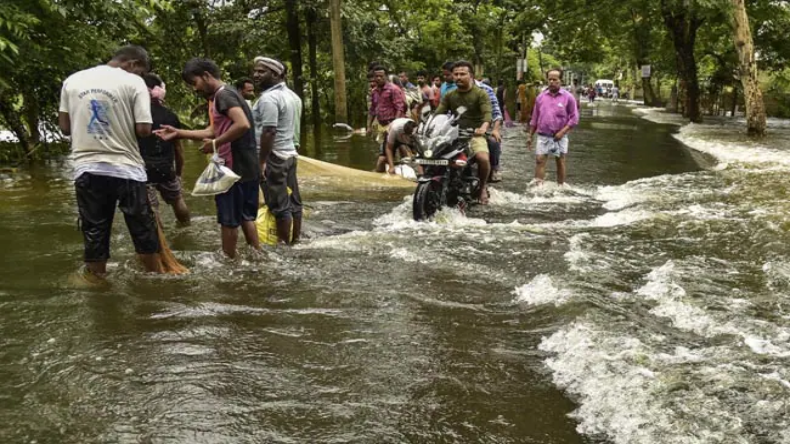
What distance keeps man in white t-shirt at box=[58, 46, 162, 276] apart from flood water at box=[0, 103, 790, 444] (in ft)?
1.75

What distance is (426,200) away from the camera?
7.62 metres

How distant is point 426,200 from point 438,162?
0.47 metres

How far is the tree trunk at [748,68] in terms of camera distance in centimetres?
1753

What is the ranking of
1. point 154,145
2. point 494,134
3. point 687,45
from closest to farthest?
point 154,145 → point 494,134 → point 687,45

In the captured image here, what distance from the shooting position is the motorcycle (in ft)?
25.0

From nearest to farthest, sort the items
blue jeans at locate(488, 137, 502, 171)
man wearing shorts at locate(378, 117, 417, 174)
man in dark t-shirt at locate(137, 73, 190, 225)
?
man in dark t-shirt at locate(137, 73, 190, 225) < blue jeans at locate(488, 137, 502, 171) < man wearing shorts at locate(378, 117, 417, 174)

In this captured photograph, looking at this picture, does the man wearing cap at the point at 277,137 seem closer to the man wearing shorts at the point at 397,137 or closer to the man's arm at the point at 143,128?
the man's arm at the point at 143,128

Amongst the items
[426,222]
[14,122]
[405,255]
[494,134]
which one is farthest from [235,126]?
[14,122]

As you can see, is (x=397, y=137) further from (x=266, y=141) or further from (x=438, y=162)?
(x=266, y=141)

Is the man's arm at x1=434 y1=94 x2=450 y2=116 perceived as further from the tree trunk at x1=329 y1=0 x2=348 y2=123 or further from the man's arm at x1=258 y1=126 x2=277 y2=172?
the tree trunk at x1=329 y1=0 x2=348 y2=123

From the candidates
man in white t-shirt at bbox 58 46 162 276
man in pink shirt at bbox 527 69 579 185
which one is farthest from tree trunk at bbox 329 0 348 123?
man in white t-shirt at bbox 58 46 162 276

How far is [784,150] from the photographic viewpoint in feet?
49.9

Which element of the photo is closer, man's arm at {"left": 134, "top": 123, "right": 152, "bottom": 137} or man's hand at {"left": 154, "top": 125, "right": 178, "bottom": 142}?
man's arm at {"left": 134, "top": 123, "right": 152, "bottom": 137}

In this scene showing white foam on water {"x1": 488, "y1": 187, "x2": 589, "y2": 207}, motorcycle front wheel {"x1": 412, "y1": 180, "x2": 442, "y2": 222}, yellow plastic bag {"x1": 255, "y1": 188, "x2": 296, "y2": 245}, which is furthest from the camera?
white foam on water {"x1": 488, "y1": 187, "x2": 589, "y2": 207}
